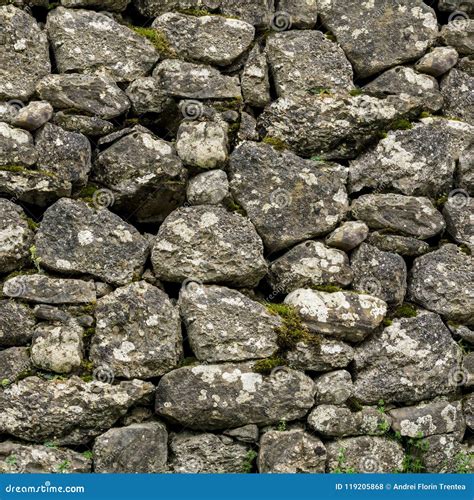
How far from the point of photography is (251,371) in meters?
5.73

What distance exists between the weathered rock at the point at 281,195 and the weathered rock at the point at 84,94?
1036 mm

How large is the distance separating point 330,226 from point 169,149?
4.68 ft

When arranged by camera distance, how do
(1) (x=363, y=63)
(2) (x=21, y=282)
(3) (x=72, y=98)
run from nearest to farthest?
(2) (x=21, y=282)
(3) (x=72, y=98)
(1) (x=363, y=63)

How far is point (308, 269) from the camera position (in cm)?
607

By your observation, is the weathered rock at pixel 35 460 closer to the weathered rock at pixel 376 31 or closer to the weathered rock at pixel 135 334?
the weathered rock at pixel 135 334

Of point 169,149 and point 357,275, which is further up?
point 169,149

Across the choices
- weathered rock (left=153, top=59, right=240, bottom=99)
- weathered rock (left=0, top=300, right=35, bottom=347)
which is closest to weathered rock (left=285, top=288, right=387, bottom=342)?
weathered rock (left=153, top=59, right=240, bottom=99)

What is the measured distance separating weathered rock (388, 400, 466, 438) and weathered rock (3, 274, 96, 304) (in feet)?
8.38

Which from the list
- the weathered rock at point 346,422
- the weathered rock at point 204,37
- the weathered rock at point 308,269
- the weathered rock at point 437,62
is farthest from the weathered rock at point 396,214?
the weathered rock at point 204,37

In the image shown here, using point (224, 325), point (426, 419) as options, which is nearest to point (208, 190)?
point (224, 325)

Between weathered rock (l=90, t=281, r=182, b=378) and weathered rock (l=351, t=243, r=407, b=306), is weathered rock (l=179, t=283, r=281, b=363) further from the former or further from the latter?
weathered rock (l=351, t=243, r=407, b=306)

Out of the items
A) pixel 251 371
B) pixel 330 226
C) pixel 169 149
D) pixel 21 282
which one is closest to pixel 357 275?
pixel 330 226

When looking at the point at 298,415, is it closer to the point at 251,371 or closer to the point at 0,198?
the point at 251,371

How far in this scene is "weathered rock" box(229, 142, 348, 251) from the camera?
6.11 metres
